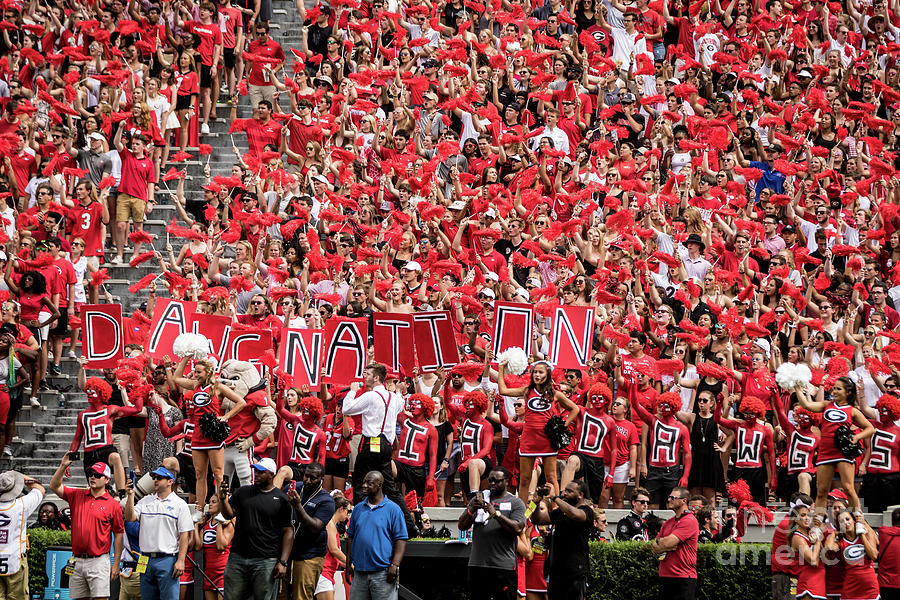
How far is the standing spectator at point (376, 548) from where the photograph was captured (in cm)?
1334

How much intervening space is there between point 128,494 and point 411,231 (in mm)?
5892

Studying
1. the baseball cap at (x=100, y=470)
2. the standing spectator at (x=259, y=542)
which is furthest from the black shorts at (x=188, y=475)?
the standing spectator at (x=259, y=542)

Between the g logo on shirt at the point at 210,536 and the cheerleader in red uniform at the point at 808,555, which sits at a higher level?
the cheerleader in red uniform at the point at 808,555

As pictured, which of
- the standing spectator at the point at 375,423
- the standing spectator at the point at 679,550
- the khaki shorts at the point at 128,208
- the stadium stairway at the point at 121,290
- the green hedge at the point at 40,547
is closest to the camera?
the standing spectator at the point at 679,550

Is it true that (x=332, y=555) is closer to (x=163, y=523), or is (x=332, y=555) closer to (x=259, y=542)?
(x=259, y=542)

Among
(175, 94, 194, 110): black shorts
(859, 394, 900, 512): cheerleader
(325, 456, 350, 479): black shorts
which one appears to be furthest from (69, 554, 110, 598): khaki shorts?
(175, 94, 194, 110): black shorts

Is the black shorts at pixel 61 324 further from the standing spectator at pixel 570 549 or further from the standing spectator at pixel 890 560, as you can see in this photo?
the standing spectator at pixel 890 560

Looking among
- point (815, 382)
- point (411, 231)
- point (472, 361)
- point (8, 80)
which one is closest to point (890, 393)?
point (815, 382)

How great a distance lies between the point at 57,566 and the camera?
49.9 feet

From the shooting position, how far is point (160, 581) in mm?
14148

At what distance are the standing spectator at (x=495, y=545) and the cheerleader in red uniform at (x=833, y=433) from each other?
10.7 ft

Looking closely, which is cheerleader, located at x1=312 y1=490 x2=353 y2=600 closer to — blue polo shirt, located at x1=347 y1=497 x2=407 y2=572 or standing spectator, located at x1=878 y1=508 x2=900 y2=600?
blue polo shirt, located at x1=347 y1=497 x2=407 y2=572

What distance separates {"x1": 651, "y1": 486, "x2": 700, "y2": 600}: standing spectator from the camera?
13.8 metres

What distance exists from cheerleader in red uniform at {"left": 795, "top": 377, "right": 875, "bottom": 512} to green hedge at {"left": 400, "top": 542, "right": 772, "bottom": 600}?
3.01 feet
